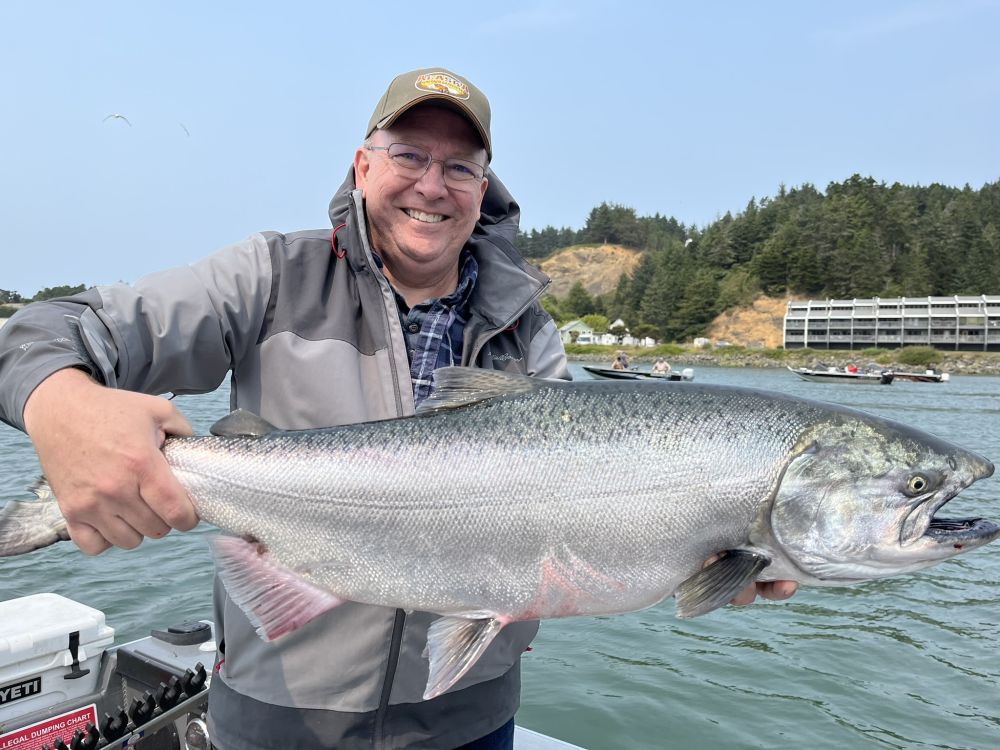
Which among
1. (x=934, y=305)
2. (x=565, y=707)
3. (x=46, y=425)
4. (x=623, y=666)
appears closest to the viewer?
(x=46, y=425)

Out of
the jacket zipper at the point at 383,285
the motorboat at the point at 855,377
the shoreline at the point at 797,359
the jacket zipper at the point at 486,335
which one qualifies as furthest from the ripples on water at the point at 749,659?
the shoreline at the point at 797,359

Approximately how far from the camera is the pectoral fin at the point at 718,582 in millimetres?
2500

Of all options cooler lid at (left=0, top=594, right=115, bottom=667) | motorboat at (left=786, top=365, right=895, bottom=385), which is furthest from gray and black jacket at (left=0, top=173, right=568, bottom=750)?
motorboat at (left=786, top=365, right=895, bottom=385)

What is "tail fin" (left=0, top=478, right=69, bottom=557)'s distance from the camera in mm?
2160

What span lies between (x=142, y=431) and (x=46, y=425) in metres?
0.22

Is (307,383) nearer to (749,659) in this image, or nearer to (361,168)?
(361,168)

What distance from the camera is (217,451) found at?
2400mm

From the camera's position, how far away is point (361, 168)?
10.3 feet

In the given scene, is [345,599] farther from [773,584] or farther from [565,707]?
[565,707]

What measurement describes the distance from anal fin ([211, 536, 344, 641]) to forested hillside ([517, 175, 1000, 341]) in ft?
345

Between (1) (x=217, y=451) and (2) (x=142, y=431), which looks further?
(1) (x=217, y=451)

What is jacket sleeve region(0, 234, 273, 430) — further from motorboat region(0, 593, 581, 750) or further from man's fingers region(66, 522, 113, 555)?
motorboat region(0, 593, 581, 750)

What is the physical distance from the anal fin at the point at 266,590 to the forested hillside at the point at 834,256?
345 ft

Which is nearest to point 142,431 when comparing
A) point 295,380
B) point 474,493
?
point 295,380
